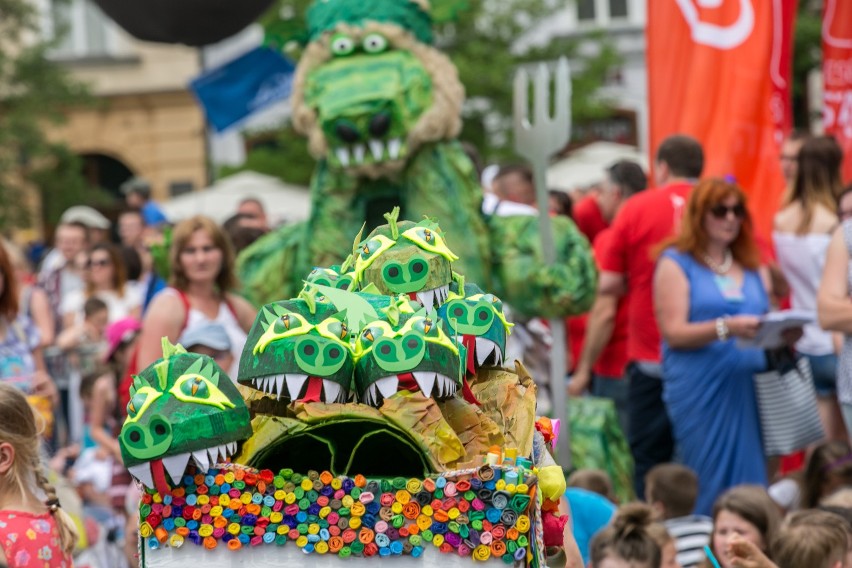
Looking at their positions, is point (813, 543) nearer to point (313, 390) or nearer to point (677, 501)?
point (677, 501)

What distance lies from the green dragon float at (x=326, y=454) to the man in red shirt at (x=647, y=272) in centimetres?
452

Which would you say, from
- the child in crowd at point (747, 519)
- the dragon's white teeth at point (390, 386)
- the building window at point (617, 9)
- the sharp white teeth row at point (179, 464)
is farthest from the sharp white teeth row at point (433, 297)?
the building window at point (617, 9)

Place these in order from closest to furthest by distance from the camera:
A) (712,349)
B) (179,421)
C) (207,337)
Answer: (179,421), (207,337), (712,349)

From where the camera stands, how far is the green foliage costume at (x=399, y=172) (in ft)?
22.4

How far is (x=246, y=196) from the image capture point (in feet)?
61.1

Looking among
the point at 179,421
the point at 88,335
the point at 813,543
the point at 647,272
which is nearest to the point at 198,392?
the point at 179,421

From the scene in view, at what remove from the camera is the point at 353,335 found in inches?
132

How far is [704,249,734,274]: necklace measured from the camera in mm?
7223

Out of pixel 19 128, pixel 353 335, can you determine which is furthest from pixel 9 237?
pixel 353 335

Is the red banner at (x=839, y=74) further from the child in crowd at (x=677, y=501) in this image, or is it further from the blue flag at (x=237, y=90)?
the blue flag at (x=237, y=90)

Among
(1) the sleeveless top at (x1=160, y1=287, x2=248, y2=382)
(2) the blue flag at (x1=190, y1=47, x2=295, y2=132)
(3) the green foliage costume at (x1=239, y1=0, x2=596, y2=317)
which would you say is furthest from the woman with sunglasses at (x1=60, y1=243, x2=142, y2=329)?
(1) the sleeveless top at (x1=160, y1=287, x2=248, y2=382)

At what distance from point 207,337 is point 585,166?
38.5 feet

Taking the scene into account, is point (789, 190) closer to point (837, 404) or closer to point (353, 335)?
point (837, 404)

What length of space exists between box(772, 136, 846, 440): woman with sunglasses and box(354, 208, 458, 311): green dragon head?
441 centimetres
